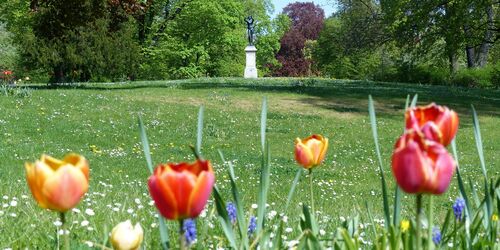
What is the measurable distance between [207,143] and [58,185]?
1146 centimetres

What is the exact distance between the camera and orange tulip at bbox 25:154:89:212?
3.72 ft

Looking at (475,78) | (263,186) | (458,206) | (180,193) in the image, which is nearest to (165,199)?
(180,193)

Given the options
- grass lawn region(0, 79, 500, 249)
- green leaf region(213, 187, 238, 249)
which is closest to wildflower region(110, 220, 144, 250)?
green leaf region(213, 187, 238, 249)

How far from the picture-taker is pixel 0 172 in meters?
7.41

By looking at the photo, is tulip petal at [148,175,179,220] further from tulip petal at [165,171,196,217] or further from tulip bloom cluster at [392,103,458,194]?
tulip bloom cluster at [392,103,458,194]

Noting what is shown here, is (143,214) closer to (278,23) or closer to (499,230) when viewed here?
(499,230)

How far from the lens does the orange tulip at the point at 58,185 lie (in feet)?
3.72

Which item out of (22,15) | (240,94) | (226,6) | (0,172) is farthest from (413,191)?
(226,6)

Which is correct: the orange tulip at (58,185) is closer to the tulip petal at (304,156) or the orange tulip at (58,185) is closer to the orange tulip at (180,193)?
the orange tulip at (180,193)

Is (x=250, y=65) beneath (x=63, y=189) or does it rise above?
beneath

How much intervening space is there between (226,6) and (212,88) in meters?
25.7

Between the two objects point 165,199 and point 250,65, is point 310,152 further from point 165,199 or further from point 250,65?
point 250,65

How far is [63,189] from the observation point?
1.14 m

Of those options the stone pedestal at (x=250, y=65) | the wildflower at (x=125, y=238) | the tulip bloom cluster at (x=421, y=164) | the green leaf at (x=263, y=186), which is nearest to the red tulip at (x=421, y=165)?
the tulip bloom cluster at (x=421, y=164)
